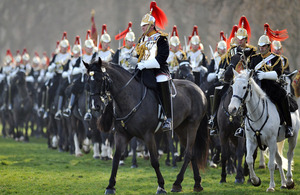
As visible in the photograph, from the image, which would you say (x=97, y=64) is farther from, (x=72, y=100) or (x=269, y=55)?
(x=72, y=100)

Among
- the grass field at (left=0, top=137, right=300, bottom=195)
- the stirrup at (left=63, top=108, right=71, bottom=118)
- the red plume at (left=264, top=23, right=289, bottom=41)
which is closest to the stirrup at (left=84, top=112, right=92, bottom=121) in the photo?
the grass field at (left=0, top=137, right=300, bottom=195)

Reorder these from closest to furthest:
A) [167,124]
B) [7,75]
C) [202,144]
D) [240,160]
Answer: [167,124] → [240,160] → [202,144] → [7,75]

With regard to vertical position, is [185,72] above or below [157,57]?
above

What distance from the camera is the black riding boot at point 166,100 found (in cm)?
942

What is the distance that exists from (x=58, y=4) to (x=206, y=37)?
35211 mm

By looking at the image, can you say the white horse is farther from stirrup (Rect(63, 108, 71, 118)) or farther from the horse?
stirrup (Rect(63, 108, 71, 118))

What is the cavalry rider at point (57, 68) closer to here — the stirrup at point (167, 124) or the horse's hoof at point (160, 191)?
the stirrup at point (167, 124)

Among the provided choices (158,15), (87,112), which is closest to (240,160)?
(158,15)

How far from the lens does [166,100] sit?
9.46m

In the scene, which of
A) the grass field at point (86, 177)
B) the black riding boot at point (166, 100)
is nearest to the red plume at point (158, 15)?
the black riding boot at point (166, 100)

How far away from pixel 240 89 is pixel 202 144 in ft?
6.67

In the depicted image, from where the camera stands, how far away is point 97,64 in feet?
29.5

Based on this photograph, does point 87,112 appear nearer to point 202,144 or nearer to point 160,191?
point 202,144

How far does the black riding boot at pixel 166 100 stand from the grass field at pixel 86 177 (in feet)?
3.92
